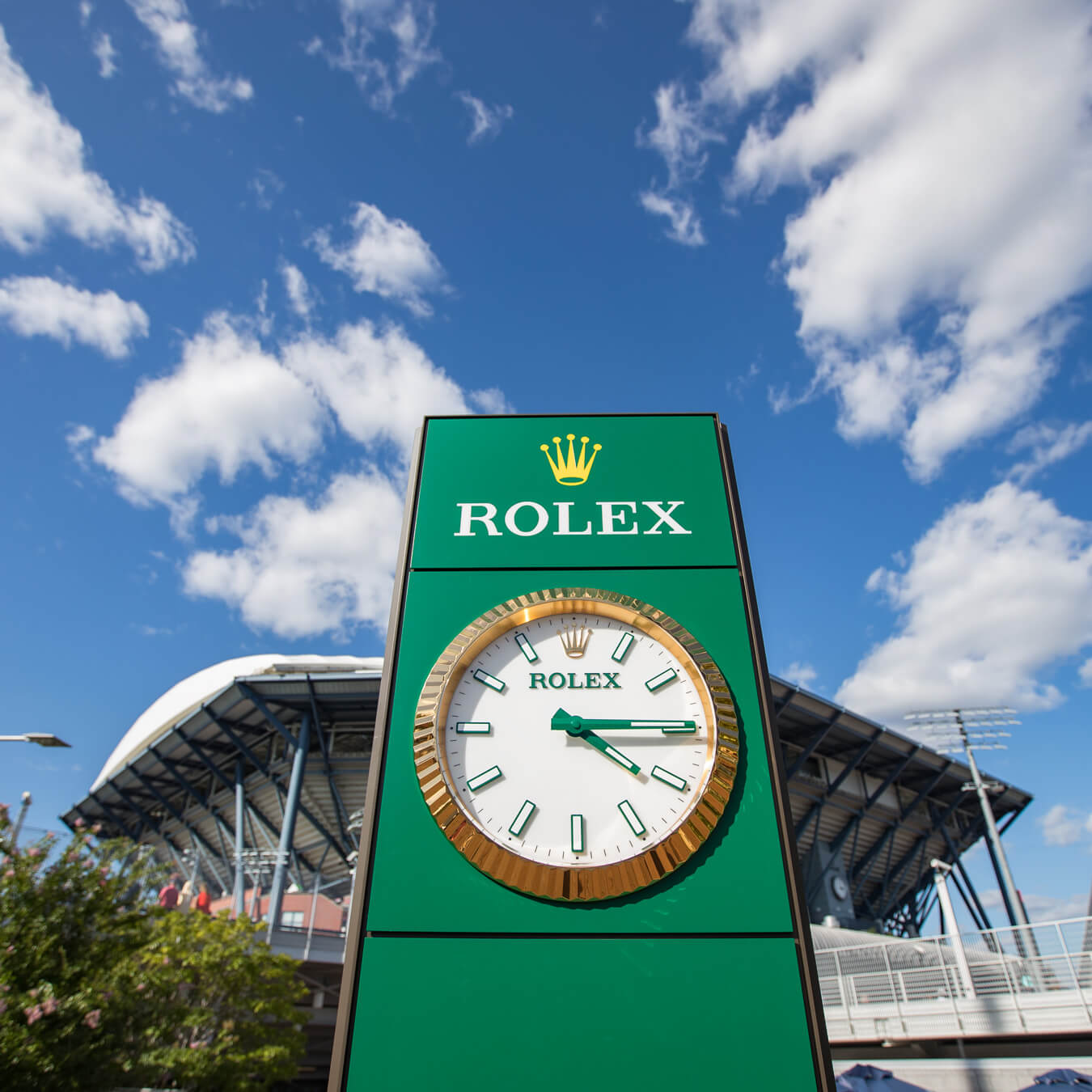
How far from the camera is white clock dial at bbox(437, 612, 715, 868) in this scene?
3.20 m

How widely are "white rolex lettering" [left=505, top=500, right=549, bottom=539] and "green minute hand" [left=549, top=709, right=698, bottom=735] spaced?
42.0 inches

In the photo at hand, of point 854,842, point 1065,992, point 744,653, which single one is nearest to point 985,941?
point 1065,992

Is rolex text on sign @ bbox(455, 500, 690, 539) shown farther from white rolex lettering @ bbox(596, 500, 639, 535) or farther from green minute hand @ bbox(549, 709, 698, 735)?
green minute hand @ bbox(549, 709, 698, 735)

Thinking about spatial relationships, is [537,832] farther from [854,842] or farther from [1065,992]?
[854,842]

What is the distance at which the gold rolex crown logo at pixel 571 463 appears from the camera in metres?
4.16

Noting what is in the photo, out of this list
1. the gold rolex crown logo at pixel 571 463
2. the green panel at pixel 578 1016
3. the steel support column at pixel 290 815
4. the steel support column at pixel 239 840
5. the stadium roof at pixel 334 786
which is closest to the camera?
the green panel at pixel 578 1016

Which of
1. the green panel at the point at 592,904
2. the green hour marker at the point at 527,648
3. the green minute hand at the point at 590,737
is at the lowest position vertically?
the green panel at the point at 592,904

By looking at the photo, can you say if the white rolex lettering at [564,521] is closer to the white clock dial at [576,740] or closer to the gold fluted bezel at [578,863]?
the gold fluted bezel at [578,863]

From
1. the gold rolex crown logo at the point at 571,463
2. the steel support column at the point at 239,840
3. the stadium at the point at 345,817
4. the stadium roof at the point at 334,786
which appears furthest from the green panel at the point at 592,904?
the steel support column at the point at 239,840

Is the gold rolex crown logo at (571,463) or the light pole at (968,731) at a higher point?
the light pole at (968,731)

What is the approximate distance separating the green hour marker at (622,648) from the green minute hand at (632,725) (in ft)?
1.08

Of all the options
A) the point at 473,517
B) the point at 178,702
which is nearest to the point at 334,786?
the point at 178,702

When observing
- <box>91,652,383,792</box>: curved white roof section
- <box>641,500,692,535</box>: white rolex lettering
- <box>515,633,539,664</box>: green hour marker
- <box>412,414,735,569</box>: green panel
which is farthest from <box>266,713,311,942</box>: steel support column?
<box>641,500,692,535</box>: white rolex lettering

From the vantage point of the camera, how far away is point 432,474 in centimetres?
421
